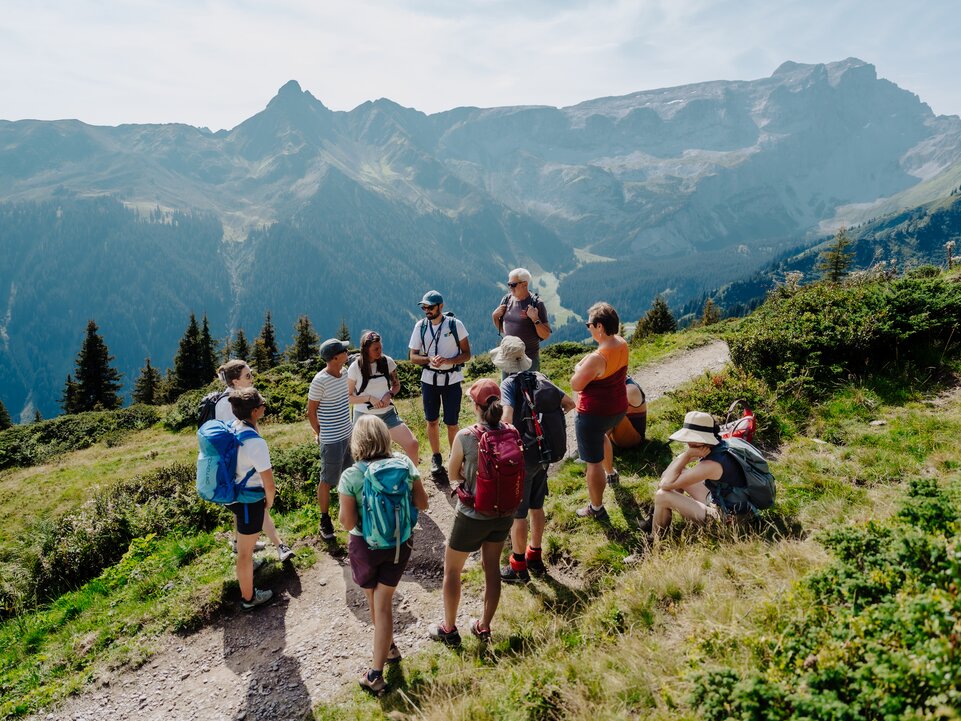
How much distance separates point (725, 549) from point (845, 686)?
8.09 ft

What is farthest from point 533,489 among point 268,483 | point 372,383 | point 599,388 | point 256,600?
point 256,600

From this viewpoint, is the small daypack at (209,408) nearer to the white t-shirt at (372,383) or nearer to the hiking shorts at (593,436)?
the white t-shirt at (372,383)

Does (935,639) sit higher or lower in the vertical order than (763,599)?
higher

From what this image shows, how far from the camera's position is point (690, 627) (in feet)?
13.5

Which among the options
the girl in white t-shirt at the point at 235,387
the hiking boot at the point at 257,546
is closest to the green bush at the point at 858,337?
the girl in white t-shirt at the point at 235,387

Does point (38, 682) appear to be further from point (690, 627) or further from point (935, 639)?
point (935, 639)

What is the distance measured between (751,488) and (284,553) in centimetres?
634

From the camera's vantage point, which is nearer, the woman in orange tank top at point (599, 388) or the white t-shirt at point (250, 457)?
the white t-shirt at point (250, 457)

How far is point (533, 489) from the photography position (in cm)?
557

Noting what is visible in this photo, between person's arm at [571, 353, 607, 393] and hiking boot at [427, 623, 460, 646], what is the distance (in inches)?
117

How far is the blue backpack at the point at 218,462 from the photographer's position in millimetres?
5562

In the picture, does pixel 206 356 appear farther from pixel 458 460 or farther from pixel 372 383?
pixel 458 460

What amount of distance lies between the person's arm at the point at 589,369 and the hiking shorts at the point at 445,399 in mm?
2770

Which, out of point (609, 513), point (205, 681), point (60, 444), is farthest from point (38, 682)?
point (60, 444)
